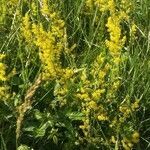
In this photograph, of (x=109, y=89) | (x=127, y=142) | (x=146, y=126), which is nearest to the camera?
(x=127, y=142)

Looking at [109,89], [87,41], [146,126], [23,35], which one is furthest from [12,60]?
[146,126]

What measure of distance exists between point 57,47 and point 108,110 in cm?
39

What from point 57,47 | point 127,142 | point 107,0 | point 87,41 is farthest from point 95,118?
point 107,0

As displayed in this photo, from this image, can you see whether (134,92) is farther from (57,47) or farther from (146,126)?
(57,47)

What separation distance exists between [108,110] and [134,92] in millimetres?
209

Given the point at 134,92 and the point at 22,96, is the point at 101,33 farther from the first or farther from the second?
the point at 22,96

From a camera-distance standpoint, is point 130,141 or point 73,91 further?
point 73,91

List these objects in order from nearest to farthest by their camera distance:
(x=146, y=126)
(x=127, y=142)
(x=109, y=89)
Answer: (x=127, y=142) < (x=109, y=89) < (x=146, y=126)

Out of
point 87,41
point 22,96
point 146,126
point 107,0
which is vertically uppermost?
point 107,0

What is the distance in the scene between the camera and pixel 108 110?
2156mm

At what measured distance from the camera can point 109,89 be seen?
209 cm

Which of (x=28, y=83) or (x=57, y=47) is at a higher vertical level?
(x=57, y=47)

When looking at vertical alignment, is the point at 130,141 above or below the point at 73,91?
below

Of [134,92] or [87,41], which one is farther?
[87,41]
